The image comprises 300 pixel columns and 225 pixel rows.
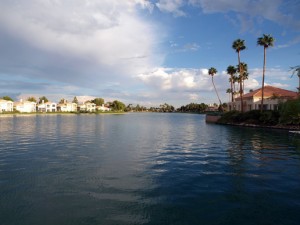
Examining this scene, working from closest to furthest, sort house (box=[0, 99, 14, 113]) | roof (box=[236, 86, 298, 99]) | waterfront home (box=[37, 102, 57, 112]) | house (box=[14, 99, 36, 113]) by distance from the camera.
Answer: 1. roof (box=[236, 86, 298, 99])
2. house (box=[0, 99, 14, 113])
3. house (box=[14, 99, 36, 113])
4. waterfront home (box=[37, 102, 57, 112])

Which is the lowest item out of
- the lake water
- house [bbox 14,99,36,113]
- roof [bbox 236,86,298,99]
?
the lake water

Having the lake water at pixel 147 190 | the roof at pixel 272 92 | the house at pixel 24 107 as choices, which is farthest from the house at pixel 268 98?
the house at pixel 24 107

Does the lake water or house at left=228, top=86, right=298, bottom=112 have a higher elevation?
house at left=228, top=86, right=298, bottom=112

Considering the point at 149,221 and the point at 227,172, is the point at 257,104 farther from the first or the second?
the point at 149,221

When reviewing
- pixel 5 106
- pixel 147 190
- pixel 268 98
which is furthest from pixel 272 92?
pixel 5 106

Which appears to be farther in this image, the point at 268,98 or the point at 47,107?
the point at 47,107

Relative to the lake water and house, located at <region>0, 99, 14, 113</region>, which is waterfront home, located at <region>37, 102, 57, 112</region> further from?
the lake water

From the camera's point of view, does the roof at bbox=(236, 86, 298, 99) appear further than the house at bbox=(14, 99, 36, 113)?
No

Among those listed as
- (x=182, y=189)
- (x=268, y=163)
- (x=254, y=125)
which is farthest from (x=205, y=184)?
(x=254, y=125)

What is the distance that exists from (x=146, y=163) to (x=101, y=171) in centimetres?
385

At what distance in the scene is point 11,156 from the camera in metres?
20.5

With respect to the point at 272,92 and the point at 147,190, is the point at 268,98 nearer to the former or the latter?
the point at 272,92

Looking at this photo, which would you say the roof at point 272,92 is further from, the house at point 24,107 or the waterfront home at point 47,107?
the waterfront home at point 47,107

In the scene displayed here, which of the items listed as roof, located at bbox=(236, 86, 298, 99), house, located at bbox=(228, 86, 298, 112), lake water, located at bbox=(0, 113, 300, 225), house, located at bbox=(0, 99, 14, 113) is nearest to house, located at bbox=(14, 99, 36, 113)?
house, located at bbox=(0, 99, 14, 113)
